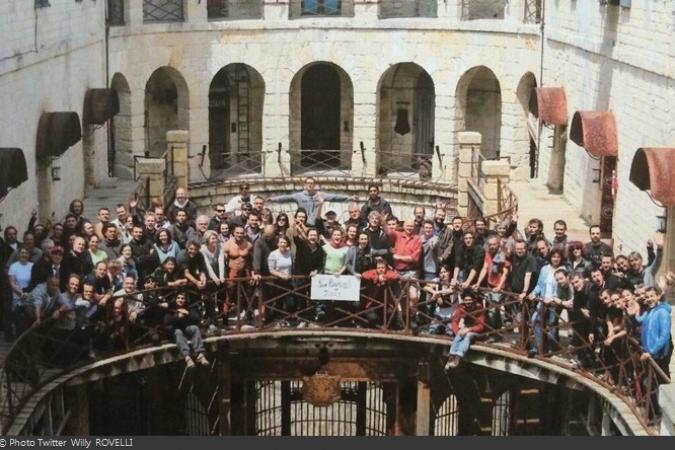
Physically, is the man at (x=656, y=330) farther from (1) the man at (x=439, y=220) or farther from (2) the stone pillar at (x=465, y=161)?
(2) the stone pillar at (x=465, y=161)

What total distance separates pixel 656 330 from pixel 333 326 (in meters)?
6.02

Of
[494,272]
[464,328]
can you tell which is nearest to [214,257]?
[464,328]

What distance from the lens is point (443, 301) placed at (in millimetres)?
19891

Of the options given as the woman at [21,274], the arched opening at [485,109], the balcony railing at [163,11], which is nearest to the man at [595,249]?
the woman at [21,274]

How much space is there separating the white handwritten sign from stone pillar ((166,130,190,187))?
1193 cm

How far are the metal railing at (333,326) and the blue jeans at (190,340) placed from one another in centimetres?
30

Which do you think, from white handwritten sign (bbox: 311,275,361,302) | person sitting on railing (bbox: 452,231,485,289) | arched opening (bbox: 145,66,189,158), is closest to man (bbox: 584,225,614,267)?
person sitting on railing (bbox: 452,231,485,289)

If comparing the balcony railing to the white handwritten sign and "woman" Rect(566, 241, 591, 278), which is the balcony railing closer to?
the white handwritten sign

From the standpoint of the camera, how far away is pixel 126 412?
21.8 meters

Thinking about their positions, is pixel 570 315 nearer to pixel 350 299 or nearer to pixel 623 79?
pixel 350 299

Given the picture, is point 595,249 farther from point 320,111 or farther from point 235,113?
point 320,111

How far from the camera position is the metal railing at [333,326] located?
17.0m

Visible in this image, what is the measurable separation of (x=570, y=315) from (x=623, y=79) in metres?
7.63

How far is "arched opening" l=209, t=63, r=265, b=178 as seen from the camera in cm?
3662
